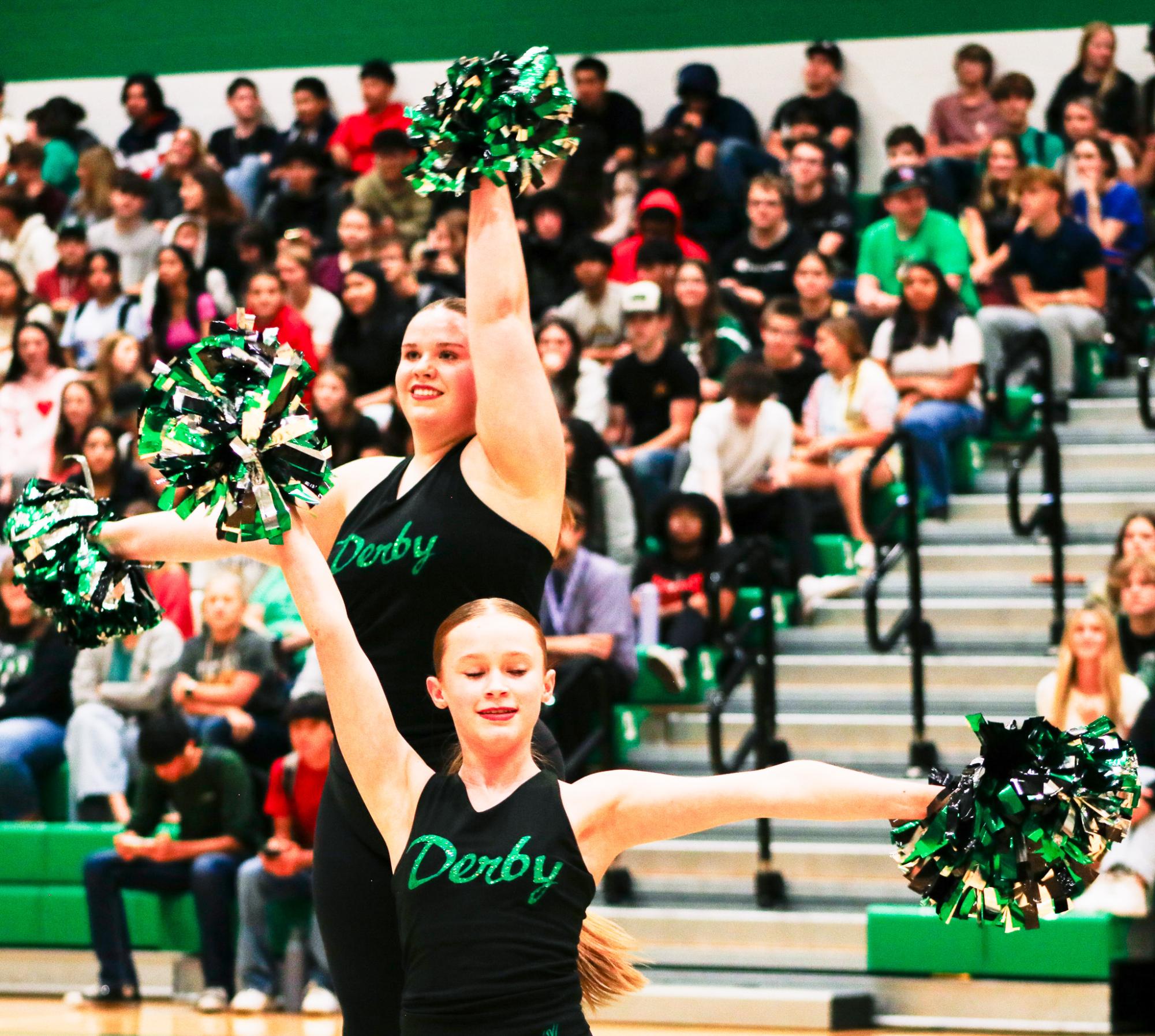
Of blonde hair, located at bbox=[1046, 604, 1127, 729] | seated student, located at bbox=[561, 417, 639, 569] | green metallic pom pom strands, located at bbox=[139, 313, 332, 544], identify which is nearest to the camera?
green metallic pom pom strands, located at bbox=[139, 313, 332, 544]

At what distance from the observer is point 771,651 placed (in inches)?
281

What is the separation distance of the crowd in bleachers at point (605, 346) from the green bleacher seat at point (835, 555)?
0.05 metres

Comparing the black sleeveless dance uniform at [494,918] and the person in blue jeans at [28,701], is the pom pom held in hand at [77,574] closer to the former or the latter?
the black sleeveless dance uniform at [494,918]

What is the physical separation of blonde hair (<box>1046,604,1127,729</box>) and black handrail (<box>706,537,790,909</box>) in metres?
0.97

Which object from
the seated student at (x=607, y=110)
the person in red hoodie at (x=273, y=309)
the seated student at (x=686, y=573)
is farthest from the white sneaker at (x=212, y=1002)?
the seated student at (x=607, y=110)

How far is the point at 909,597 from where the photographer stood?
8.06 metres

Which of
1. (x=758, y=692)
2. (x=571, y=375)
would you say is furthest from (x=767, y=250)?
(x=758, y=692)

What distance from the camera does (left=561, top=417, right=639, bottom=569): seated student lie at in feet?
25.8

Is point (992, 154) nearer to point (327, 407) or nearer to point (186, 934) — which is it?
point (327, 407)

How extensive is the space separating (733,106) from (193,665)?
203 inches

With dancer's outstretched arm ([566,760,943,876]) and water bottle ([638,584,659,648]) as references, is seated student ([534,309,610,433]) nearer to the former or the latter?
water bottle ([638,584,659,648])

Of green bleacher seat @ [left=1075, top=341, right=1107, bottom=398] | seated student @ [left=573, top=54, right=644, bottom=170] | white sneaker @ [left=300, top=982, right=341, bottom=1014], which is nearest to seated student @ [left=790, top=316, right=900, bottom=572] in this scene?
green bleacher seat @ [left=1075, top=341, right=1107, bottom=398]

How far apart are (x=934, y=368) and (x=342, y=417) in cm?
246

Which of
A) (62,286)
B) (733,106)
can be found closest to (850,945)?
(733,106)
